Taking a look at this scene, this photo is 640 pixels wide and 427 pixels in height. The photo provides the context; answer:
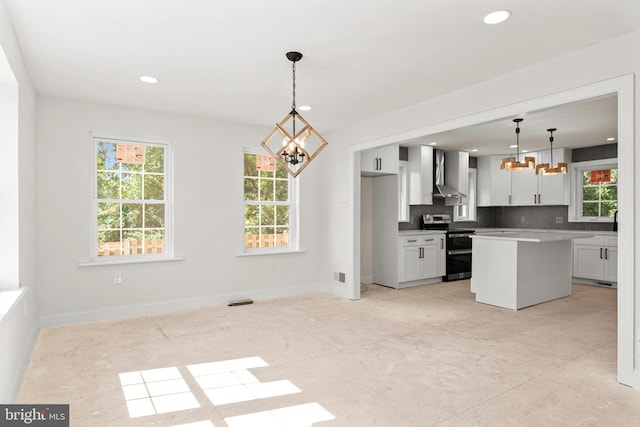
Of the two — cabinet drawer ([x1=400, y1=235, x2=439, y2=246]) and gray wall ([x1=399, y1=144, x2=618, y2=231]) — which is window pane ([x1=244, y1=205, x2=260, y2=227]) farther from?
gray wall ([x1=399, y1=144, x2=618, y2=231])

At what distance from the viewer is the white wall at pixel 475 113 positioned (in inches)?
111

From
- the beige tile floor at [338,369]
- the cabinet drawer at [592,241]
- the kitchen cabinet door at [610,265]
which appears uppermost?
the cabinet drawer at [592,241]

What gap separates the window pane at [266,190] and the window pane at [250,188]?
99mm

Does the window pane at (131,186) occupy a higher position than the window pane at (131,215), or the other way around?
the window pane at (131,186)

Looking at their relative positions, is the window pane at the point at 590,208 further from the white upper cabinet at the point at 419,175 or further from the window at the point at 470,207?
the white upper cabinet at the point at 419,175

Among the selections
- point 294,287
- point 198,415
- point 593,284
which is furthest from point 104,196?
point 593,284

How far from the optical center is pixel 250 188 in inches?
229

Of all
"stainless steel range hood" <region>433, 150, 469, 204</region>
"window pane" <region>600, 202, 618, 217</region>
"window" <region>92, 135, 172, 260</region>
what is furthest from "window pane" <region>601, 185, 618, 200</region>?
"window" <region>92, 135, 172, 260</region>

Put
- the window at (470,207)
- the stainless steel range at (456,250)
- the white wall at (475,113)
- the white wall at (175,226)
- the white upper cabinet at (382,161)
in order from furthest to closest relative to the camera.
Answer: the window at (470,207)
the stainless steel range at (456,250)
the white upper cabinet at (382,161)
the white wall at (175,226)
the white wall at (475,113)

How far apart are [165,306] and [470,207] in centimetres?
651

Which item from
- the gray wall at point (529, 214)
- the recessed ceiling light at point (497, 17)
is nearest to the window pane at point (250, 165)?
the gray wall at point (529, 214)

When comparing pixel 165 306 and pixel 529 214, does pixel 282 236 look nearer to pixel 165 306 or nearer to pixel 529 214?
pixel 165 306

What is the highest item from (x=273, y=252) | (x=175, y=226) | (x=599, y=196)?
(x=599, y=196)

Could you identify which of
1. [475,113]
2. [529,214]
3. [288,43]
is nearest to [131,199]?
[288,43]
